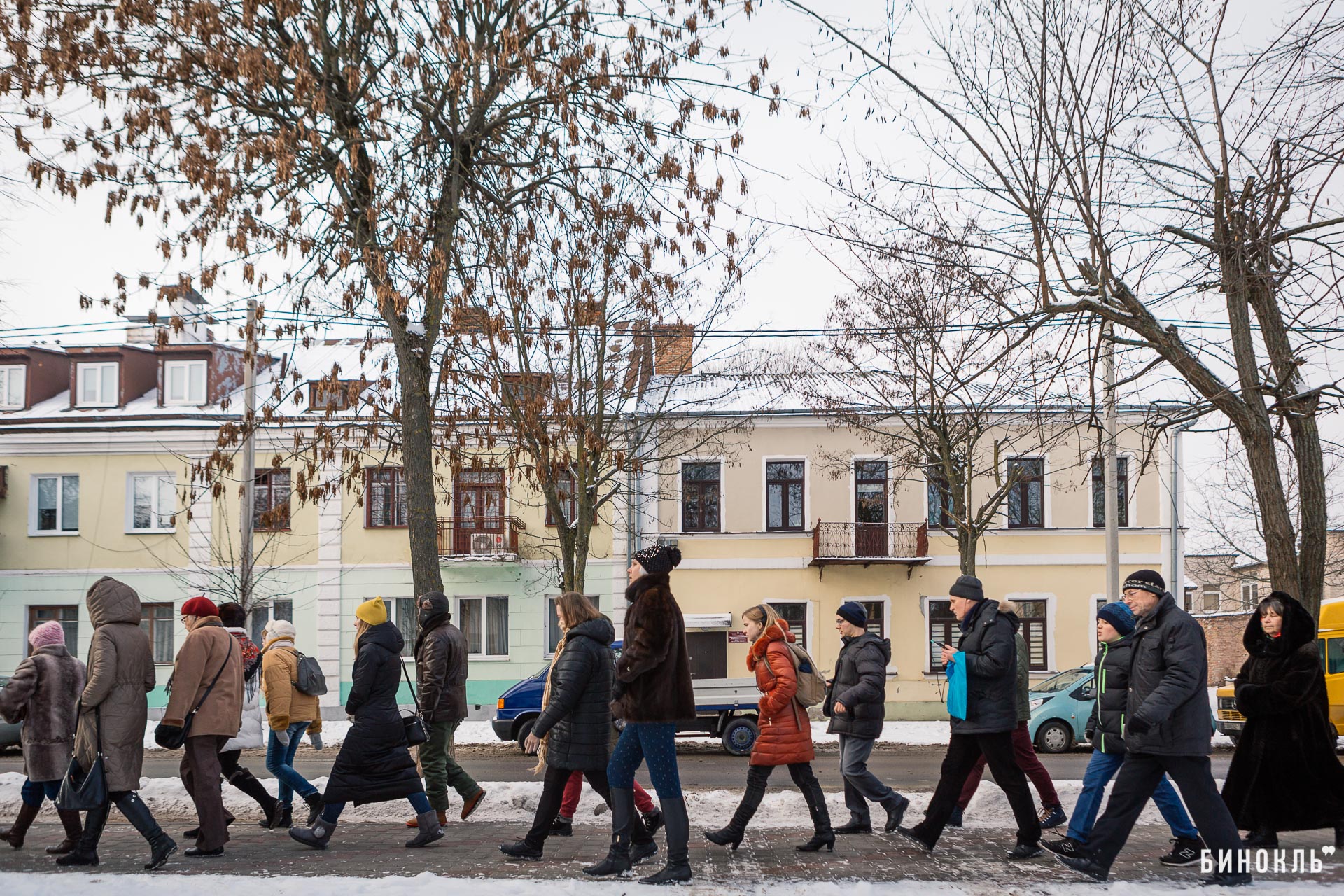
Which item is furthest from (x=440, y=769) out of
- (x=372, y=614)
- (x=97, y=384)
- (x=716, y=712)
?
(x=97, y=384)

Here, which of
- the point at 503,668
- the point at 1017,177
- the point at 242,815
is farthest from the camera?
the point at 503,668

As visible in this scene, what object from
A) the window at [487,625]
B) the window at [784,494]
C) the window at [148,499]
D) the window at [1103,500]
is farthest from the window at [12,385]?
the window at [1103,500]

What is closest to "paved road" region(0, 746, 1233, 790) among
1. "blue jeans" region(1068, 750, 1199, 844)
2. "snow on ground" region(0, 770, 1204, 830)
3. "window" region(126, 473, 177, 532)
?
"snow on ground" region(0, 770, 1204, 830)

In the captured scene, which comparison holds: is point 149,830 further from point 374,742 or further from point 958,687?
point 958,687

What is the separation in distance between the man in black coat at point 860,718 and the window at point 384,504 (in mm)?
21249

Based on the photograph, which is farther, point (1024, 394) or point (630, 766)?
point (1024, 394)

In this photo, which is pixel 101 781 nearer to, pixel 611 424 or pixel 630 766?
pixel 630 766

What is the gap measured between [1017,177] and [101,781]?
25.1 feet

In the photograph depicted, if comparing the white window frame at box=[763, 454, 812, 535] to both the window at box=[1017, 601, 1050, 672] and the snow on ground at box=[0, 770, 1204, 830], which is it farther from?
the snow on ground at box=[0, 770, 1204, 830]

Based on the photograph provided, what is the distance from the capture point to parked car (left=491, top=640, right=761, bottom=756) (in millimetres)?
18000

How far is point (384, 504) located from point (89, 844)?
2145 cm

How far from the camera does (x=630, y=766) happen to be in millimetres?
7121

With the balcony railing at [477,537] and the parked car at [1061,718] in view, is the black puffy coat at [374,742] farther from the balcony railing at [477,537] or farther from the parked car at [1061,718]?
the balcony railing at [477,537]

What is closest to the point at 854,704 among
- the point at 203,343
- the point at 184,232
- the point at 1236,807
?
the point at 1236,807
